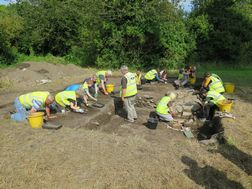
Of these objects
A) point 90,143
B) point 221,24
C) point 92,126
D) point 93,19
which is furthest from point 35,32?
point 90,143

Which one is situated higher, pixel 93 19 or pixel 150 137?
pixel 93 19

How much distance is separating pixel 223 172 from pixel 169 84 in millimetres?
8671

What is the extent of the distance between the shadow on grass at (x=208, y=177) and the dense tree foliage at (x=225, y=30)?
19.7m

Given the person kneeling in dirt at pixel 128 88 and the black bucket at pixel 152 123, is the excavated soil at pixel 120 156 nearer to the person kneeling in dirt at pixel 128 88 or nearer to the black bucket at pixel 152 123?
the black bucket at pixel 152 123

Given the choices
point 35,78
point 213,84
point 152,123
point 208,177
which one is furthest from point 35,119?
point 35,78

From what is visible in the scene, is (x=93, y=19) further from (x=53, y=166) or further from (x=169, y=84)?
(x=53, y=166)

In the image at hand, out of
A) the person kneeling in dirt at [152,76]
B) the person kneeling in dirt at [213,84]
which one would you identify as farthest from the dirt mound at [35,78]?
the person kneeling in dirt at [213,84]

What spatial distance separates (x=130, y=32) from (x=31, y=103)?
12.7m

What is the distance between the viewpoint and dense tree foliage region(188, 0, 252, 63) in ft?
75.0

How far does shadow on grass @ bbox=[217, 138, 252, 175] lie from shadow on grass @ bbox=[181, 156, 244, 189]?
0.60 metres

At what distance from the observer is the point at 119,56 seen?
65.7ft

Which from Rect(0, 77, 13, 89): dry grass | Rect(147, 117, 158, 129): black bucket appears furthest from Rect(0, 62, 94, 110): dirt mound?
Rect(147, 117, 158, 129): black bucket

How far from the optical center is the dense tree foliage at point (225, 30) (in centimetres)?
2286

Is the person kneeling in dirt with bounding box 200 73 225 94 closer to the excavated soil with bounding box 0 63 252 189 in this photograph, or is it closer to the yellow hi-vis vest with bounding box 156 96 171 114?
the excavated soil with bounding box 0 63 252 189
